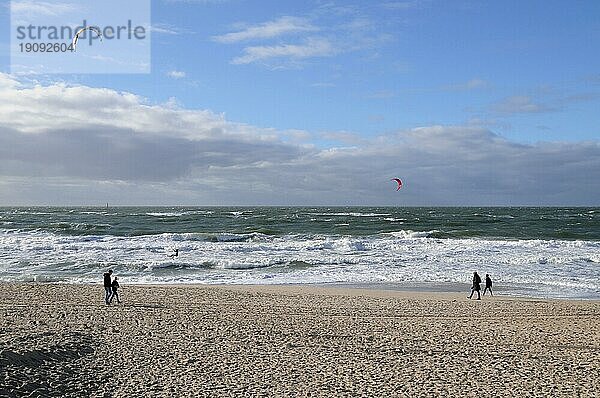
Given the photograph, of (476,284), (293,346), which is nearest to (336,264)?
(476,284)

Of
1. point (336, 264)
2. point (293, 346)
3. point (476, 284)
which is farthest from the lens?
point (336, 264)

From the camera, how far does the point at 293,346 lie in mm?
10500

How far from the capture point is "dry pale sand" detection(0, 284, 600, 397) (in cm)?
820

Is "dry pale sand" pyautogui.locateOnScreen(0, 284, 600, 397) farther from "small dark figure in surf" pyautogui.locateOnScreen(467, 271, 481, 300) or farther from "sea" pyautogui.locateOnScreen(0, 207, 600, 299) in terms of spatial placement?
"sea" pyautogui.locateOnScreen(0, 207, 600, 299)

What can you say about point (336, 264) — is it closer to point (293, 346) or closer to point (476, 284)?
point (476, 284)

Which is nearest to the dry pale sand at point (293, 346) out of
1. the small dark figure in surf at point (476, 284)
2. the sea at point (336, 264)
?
the small dark figure in surf at point (476, 284)

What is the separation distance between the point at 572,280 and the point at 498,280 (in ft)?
8.94

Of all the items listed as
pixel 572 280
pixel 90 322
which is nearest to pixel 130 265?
pixel 90 322

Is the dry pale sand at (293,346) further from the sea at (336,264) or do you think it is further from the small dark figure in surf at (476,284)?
the sea at (336,264)

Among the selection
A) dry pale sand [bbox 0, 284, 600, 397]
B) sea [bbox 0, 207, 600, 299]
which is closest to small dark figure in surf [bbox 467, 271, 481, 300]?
dry pale sand [bbox 0, 284, 600, 397]

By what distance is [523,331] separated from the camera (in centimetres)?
1205

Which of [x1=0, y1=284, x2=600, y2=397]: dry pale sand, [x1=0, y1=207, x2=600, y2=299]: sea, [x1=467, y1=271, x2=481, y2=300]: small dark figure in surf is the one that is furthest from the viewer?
[x1=0, y1=207, x2=600, y2=299]: sea

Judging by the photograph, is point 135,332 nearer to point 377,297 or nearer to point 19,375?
point 19,375

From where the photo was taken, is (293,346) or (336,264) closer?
(293,346)
